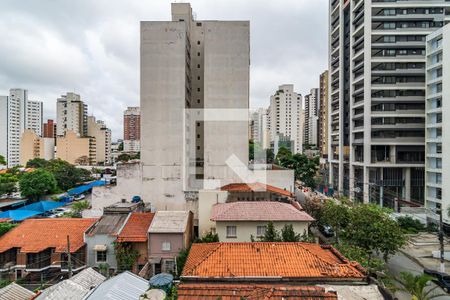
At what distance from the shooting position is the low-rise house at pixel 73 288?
10.4 metres

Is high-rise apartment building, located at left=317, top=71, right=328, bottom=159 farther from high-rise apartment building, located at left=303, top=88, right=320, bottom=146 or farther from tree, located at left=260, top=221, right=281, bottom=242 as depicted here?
tree, located at left=260, top=221, right=281, bottom=242

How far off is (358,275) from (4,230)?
81.0 feet

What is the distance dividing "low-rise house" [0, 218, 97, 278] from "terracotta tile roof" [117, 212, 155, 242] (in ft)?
9.26

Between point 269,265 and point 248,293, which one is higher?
point 248,293

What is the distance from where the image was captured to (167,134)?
29625 millimetres

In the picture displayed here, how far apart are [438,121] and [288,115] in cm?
6774

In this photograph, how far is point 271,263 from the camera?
11617 millimetres

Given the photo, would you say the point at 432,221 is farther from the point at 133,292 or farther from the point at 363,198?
the point at 133,292

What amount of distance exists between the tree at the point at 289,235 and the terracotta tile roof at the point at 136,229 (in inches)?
338

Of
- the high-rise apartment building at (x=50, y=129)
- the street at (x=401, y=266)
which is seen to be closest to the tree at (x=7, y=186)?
the street at (x=401, y=266)

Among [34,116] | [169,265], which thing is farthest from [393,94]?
[34,116]

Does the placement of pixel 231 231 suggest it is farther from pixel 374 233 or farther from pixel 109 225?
pixel 374 233

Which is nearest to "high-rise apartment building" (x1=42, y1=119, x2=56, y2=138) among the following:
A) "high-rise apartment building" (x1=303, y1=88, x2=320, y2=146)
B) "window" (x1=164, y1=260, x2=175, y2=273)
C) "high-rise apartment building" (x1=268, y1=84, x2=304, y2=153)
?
"high-rise apartment building" (x1=268, y1=84, x2=304, y2=153)

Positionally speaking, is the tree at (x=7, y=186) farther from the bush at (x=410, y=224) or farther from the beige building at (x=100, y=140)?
the bush at (x=410, y=224)
